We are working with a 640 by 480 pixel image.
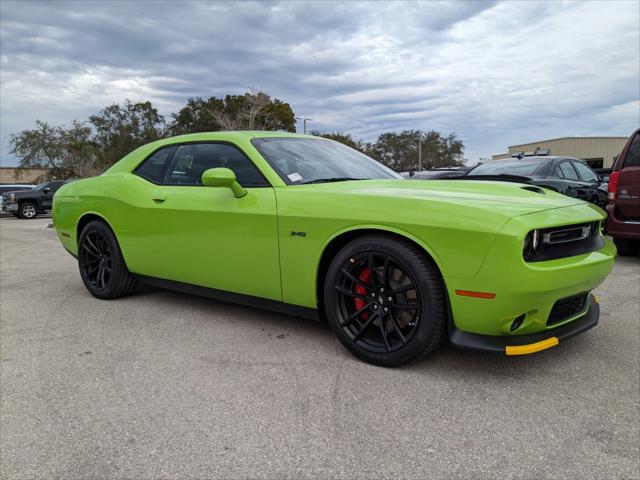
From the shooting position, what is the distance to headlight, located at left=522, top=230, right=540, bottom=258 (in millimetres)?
2336

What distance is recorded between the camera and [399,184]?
3.18 meters

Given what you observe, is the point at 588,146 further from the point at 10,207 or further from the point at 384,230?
the point at 384,230

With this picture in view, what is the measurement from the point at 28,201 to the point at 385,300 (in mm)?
22003

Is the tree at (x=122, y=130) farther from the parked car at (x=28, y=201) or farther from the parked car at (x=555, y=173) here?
the parked car at (x=555, y=173)

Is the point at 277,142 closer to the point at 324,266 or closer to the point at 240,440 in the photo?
the point at 324,266

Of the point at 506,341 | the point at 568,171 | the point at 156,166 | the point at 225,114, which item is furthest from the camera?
the point at 225,114

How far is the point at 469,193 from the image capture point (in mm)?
2738

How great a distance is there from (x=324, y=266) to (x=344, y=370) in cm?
64

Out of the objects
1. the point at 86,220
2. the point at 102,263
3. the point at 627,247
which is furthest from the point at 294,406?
the point at 627,247

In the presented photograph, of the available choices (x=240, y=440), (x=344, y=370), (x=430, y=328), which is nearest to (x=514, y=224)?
(x=430, y=328)

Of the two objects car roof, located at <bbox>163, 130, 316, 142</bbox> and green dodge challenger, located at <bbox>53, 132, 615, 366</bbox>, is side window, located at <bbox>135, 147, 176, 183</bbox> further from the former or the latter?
car roof, located at <bbox>163, 130, 316, 142</bbox>

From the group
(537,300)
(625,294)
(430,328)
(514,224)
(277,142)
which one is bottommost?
(625,294)

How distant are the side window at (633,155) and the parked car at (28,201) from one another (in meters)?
20.9

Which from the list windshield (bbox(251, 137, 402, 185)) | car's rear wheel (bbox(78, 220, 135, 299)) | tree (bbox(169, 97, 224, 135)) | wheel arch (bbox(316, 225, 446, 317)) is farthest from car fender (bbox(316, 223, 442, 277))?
tree (bbox(169, 97, 224, 135))
